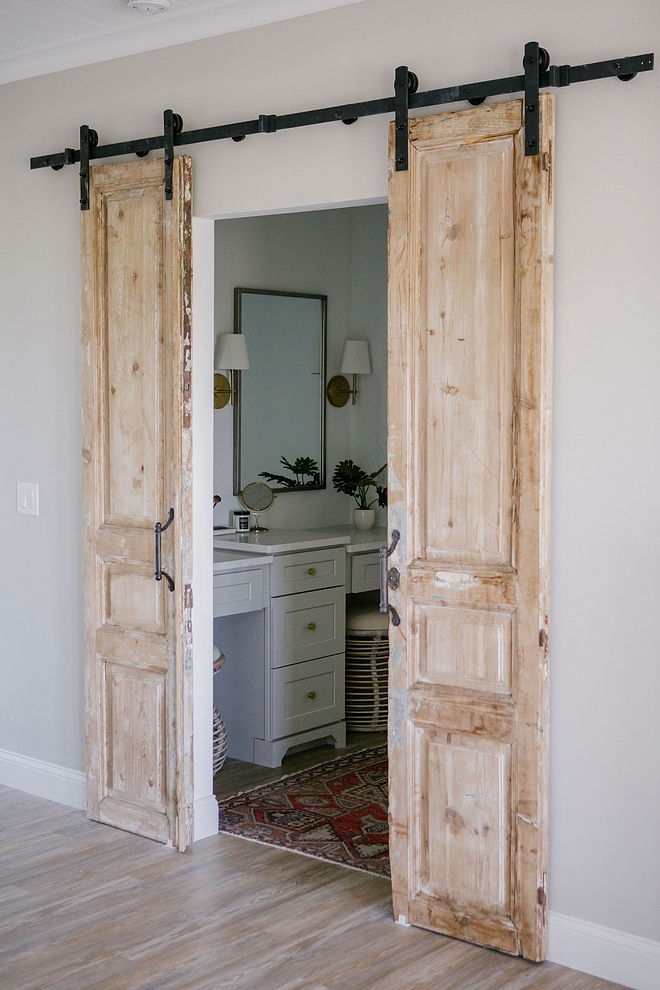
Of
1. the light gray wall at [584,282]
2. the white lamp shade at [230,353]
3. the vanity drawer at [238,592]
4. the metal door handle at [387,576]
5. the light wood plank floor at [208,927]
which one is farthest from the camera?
the white lamp shade at [230,353]

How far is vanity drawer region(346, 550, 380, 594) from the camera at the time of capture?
493 centimetres

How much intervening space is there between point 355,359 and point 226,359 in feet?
3.07

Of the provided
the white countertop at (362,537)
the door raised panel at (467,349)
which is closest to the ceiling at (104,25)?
the door raised panel at (467,349)

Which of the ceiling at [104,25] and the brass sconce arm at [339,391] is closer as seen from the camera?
the ceiling at [104,25]

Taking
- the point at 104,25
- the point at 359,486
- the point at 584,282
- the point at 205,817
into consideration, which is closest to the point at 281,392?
the point at 359,486

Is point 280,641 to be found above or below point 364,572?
below

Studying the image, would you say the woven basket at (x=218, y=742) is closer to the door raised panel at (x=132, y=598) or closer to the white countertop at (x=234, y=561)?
the white countertop at (x=234, y=561)

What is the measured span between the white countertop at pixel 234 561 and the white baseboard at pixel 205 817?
36.3 inches

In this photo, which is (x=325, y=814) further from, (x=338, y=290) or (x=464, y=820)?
(x=338, y=290)

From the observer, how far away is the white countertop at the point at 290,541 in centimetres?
448

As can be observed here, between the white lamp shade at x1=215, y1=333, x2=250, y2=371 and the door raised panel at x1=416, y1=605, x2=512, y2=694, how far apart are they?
2.23 metres

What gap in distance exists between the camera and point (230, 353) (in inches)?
193

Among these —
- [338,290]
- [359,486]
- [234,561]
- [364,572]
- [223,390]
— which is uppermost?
[338,290]

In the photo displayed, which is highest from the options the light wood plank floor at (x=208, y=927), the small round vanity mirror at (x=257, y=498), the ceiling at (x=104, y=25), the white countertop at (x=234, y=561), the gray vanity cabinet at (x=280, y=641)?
the ceiling at (x=104, y=25)
